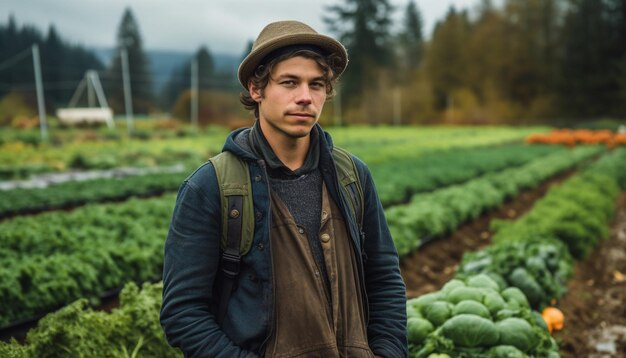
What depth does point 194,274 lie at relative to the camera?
192 centimetres

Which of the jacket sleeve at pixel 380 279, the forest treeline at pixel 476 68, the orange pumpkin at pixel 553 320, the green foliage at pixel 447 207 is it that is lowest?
the orange pumpkin at pixel 553 320

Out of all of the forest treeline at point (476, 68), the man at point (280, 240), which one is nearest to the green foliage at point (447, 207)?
the man at point (280, 240)

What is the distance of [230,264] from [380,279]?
0.73 metres

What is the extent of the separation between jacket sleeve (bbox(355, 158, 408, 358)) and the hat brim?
512mm

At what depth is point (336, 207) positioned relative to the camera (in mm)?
2152

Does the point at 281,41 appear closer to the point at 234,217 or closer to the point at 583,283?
the point at 234,217

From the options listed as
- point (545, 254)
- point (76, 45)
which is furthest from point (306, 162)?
point (76, 45)

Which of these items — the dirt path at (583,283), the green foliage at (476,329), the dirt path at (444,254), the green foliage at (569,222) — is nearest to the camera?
the green foliage at (476,329)

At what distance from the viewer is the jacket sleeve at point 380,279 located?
2.30 metres

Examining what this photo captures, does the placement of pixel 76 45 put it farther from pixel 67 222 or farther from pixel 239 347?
pixel 239 347

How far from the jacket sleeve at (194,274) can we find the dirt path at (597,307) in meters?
3.61

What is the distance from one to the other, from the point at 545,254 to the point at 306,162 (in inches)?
165

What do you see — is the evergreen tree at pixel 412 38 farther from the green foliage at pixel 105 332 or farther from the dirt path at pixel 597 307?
the green foliage at pixel 105 332

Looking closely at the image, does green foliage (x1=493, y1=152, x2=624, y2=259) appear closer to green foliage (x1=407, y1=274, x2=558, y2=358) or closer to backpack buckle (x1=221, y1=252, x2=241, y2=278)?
green foliage (x1=407, y1=274, x2=558, y2=358)
